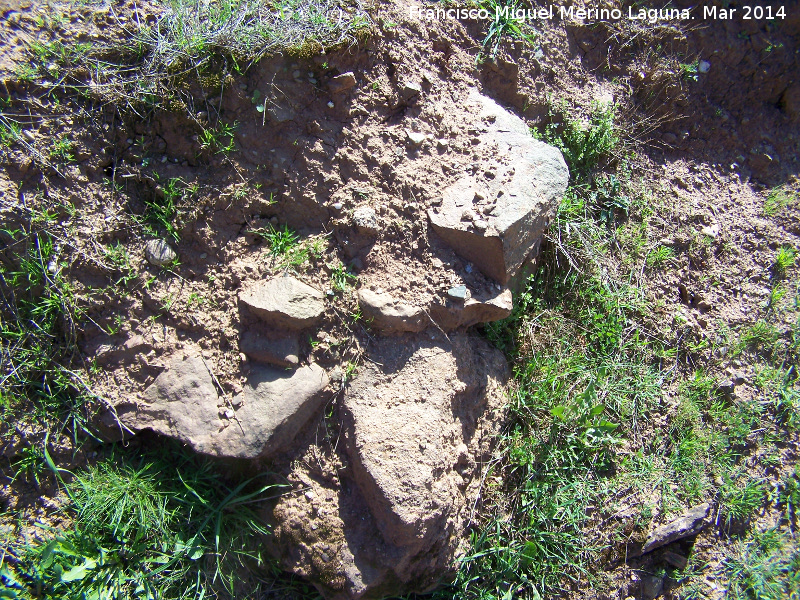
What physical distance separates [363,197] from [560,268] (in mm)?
1257

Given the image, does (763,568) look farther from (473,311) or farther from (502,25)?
(502,25)

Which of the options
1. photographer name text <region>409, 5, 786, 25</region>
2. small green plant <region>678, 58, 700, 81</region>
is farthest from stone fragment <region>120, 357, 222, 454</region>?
small green plant <region>678, 58, 700, 81</region>

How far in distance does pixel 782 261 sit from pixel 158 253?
385 centimetres

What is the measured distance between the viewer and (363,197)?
2391mm

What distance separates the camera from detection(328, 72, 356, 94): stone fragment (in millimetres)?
2371

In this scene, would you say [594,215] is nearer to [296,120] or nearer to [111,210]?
[296,120]

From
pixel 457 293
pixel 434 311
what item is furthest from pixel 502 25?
pixel 434 311

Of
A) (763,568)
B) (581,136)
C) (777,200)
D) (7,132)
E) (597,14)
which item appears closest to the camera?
(7,132)

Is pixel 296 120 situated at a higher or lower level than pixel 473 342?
higher

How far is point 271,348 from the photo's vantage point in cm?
221

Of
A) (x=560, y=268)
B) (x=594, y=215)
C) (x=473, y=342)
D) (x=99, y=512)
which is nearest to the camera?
(x=99, y=512)

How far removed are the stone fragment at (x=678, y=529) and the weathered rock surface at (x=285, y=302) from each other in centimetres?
214

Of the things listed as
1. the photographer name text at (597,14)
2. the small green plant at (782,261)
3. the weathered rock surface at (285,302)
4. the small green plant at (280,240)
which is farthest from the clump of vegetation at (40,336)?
the small green plant at (782,261)

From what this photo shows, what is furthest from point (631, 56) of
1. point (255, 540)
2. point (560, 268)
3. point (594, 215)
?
point (255, 540)
